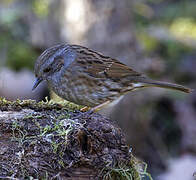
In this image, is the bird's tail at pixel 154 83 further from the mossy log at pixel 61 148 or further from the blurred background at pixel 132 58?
the blurred background at pixel 132 58

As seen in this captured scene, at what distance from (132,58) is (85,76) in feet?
11.3

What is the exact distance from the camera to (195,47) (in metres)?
11.1

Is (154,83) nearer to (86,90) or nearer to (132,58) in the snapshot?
(86,90)

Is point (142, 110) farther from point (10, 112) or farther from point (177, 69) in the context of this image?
point (10, 112)

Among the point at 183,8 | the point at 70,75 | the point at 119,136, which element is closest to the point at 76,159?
the point at 119,136

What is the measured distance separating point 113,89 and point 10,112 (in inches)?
64.2

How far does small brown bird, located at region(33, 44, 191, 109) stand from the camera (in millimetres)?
4836

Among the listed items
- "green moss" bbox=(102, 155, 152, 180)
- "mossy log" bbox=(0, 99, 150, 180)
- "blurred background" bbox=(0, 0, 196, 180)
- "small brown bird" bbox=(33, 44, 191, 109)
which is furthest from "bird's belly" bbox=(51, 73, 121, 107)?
A: "blurred background" bbox=(0, 0, 196, 180)

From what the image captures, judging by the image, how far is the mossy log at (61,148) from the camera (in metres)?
3.30

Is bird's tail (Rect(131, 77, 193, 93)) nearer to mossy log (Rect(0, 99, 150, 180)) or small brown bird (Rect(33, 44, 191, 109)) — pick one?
small brown bird (Rect(33, 44, 191, 109))

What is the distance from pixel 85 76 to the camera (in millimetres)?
4984

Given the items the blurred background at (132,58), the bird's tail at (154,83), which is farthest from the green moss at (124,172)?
the blurred background at (132,58)

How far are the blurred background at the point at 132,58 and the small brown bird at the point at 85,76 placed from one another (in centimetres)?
204

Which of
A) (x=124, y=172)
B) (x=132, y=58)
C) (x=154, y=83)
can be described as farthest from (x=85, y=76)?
(x=132, y=58)
